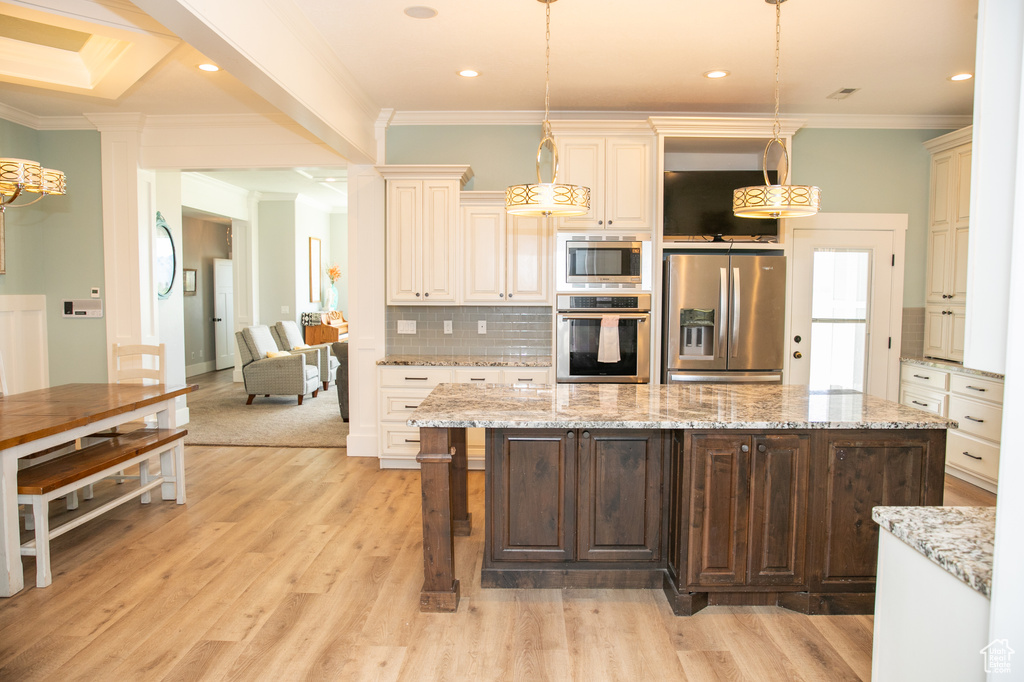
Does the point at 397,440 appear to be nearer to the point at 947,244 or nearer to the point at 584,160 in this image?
the point at 584,160

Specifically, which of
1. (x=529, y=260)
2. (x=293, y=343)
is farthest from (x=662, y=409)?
(x=293, y=343)

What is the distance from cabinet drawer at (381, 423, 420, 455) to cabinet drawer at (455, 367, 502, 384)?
559 millimetres

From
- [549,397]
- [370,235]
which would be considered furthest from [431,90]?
[549,397]

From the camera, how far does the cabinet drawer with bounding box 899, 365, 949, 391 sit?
4742 millimetres

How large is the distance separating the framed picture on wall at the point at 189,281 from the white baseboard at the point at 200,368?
3.65 ft

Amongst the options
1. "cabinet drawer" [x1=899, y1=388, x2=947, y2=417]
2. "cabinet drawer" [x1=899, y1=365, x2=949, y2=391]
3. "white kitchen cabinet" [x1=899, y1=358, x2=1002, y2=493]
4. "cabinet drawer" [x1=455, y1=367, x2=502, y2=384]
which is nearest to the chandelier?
"cabinet drawer" [x1=455, y1=367, x2=502, y2=384]

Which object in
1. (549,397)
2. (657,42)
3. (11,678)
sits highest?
(657,42)

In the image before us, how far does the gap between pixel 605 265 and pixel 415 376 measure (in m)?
1.72

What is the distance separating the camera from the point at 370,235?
17.2 feet

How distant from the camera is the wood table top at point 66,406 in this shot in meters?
2.90

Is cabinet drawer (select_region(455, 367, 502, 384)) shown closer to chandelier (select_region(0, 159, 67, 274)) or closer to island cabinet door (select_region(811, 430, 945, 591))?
island cabinet door (select_region(811, 430, 945, 591))

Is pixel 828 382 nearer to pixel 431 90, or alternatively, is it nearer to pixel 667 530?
pixel 667 530

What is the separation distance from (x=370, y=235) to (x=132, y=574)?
304 centimetres

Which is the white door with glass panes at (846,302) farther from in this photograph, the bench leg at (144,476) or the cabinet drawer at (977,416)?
the bench leg at (144,476)
